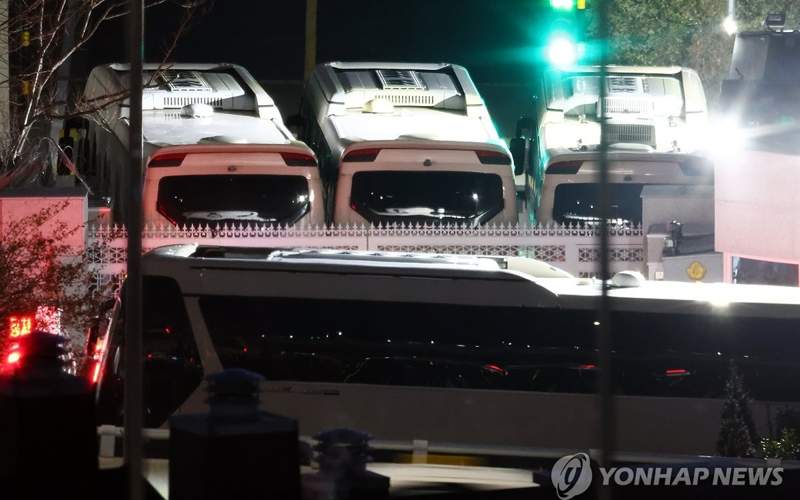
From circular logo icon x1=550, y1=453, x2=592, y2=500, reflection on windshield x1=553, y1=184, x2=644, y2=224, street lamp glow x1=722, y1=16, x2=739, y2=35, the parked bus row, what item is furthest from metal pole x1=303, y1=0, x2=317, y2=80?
circular logo icon x1=550, y1=453, x2=592, y2=500

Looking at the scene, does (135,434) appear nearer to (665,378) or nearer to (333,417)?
(333,417)

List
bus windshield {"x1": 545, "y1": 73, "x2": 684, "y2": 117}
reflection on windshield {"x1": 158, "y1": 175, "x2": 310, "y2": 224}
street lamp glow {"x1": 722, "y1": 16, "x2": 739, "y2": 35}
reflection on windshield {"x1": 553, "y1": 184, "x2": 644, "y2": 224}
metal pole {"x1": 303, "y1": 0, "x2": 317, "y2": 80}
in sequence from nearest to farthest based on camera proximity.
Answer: reflection on windshield {"x1": 158, "y1": 175, "x2": 310, "y2": 224}
reflection on windshield {"x1": 553, "y1": 184, "x2": 644, "y2": 224}
bus windshield {"x1": 545, "y1": 73, "x2": 684, "y2": 117}
street lamp glow {"x1": 722, "y1": 16, "x2": 739, "y2": 35}
metal pole {"x1": 303, "y1": 0, "x2": 317, "y2": 80}

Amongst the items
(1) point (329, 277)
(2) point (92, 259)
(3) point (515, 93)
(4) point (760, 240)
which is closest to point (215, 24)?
(3) point (515, 93)

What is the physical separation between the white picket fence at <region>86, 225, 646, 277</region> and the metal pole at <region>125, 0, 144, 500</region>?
9.97m

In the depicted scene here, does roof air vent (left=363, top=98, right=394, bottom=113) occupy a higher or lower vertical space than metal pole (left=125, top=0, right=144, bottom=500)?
higher

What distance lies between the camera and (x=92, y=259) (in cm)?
1527

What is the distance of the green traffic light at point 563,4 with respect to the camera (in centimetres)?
1797

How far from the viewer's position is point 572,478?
6457 mm

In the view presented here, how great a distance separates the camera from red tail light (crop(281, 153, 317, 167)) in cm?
1611

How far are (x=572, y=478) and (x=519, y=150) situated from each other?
13.3 meters

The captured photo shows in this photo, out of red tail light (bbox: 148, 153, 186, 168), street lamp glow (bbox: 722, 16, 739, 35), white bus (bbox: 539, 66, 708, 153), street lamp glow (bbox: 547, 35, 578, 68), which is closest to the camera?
red tail light (bbox: 148, 153, 186, 168)

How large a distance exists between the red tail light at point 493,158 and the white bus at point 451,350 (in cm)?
715

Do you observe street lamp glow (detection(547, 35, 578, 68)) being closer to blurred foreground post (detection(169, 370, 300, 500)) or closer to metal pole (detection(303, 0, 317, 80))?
metal pole (detection(303, 0, 317, 80))

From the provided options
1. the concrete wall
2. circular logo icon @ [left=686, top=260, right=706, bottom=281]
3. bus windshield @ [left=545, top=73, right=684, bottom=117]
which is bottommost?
circular logo icon @ [left=686, top=260, right=706, bottom=281]
